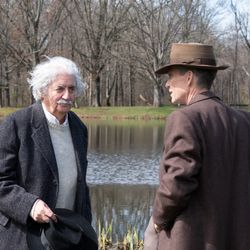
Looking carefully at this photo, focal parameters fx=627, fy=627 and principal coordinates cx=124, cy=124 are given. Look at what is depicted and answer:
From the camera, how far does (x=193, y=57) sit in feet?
11.1

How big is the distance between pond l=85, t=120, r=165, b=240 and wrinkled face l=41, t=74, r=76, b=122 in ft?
15.1

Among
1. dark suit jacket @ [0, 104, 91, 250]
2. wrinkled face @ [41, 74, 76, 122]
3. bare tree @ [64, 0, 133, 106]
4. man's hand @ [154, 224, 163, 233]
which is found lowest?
man's hand @ [154, 224, 163, 233]

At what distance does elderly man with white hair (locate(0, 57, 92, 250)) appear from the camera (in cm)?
358

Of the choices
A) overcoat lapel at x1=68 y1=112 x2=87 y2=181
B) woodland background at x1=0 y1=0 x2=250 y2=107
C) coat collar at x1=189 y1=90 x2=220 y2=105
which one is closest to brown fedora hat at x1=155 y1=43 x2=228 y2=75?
coat collar at x1=189 y1=90 x2=220 y2=105

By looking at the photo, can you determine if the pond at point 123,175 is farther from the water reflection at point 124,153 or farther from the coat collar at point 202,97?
the coat collar at point 202,97

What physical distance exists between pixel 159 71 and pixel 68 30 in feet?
149

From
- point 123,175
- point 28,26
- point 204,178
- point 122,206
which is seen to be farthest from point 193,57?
point 28,26

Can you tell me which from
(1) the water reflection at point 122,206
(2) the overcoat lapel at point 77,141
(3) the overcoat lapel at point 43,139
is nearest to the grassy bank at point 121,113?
(1) the water reflection at point 122,206

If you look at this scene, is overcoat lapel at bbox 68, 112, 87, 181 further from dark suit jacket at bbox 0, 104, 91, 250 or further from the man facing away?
the man facing away

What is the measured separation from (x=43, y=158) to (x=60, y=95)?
1.32 feet

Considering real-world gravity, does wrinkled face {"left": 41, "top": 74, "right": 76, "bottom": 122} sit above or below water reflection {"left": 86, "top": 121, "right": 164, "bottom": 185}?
above

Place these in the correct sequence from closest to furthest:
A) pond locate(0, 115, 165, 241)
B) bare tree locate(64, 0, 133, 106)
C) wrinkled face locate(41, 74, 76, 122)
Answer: wrinkled face locate(41, 74, 76, 122)
pond locate(0, 115, 165, 241)
bare tree locate(64, 0, 133, 106)

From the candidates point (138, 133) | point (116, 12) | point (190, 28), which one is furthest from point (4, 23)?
point (138, 133)

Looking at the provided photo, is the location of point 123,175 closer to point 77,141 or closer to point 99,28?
point 77,141
